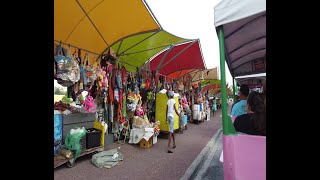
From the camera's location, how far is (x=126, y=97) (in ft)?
26.0

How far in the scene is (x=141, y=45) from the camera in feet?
26.2

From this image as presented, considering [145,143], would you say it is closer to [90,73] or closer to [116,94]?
[116,94]

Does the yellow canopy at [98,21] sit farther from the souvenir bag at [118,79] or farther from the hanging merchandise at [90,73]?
the souvenir bag at [118,79]

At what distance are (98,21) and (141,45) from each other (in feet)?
8.24

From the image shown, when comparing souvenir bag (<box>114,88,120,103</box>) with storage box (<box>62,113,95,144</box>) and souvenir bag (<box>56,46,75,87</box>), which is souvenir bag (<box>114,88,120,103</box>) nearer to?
storage box (<box>62,113,95,144</box>)

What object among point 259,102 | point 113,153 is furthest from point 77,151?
point 259,102

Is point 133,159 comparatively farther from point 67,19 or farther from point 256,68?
point 256,68

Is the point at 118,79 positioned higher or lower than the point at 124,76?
lower

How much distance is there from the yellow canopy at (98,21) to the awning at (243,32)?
227cm

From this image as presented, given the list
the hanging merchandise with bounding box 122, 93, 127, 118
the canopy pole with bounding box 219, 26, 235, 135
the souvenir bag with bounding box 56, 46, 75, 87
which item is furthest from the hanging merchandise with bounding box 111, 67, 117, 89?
the canopy pole with bounding box 219, 26, 235, 135

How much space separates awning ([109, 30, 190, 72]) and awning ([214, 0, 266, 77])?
245cm

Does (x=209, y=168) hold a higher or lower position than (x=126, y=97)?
lower

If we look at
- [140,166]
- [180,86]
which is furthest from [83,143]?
[180,86]
